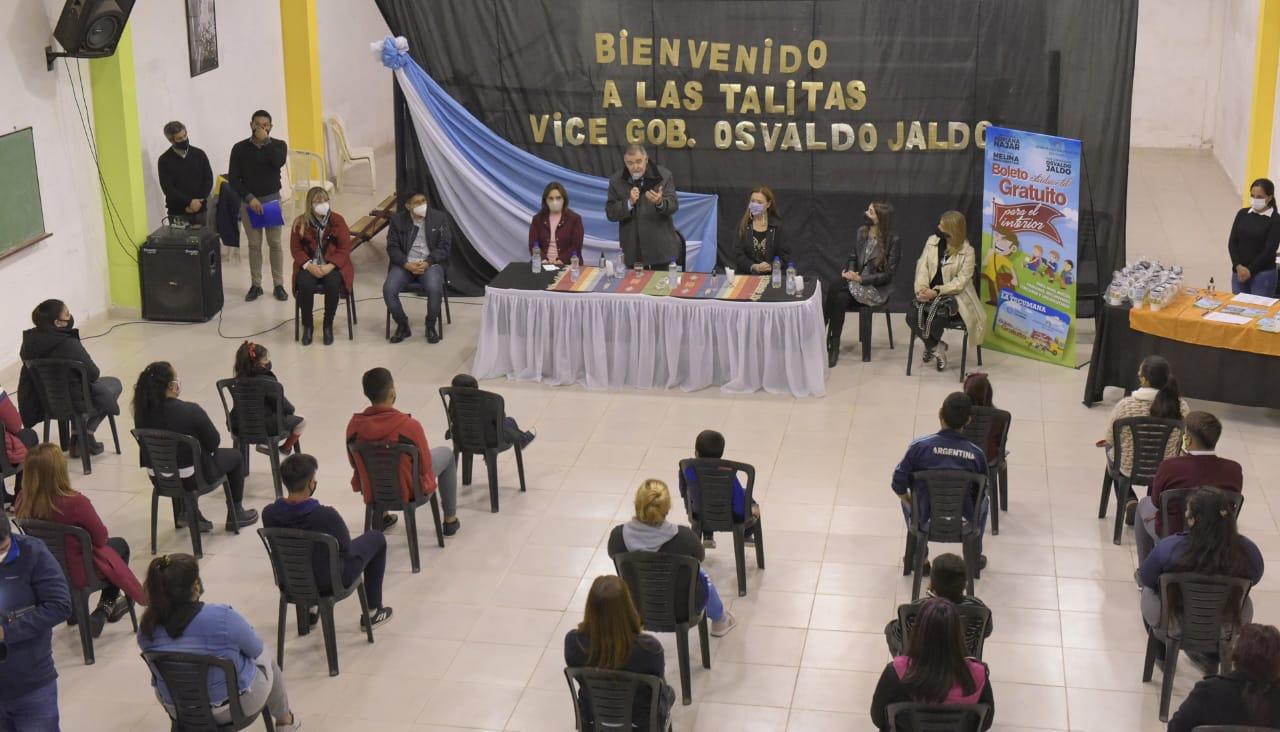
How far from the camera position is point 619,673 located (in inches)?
200

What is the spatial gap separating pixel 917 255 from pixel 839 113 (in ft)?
4.22

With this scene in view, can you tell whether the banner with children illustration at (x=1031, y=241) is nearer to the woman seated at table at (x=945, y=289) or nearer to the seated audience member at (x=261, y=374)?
the woman seated at table at (x=945, y=289)

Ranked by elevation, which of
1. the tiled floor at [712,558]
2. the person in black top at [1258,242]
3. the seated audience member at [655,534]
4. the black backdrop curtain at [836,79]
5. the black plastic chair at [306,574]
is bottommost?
the tiled floor at [712,558]

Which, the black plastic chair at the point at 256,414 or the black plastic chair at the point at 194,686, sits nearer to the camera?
the black plastic chair at the point at 194,686

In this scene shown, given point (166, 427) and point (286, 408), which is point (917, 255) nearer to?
point (286, 408)

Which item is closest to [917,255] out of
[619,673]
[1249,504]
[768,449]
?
[768,449]

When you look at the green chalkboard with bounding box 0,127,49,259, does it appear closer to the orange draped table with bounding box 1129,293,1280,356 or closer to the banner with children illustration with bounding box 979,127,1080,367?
the banner with children illustration with bounding box 979,127,1080,367

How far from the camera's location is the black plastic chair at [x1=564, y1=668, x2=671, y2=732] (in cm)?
509

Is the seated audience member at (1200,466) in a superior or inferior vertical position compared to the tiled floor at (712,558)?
superior

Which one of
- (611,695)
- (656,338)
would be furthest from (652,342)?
(611,695)

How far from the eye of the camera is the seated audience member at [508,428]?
26.2 ft

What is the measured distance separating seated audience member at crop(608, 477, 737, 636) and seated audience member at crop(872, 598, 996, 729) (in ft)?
4.75

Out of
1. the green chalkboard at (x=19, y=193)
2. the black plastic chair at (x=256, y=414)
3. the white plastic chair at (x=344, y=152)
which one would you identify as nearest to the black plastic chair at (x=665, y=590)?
the black plastic chair at (x=256, y=414)

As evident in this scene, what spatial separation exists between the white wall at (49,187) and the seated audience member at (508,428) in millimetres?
3980
